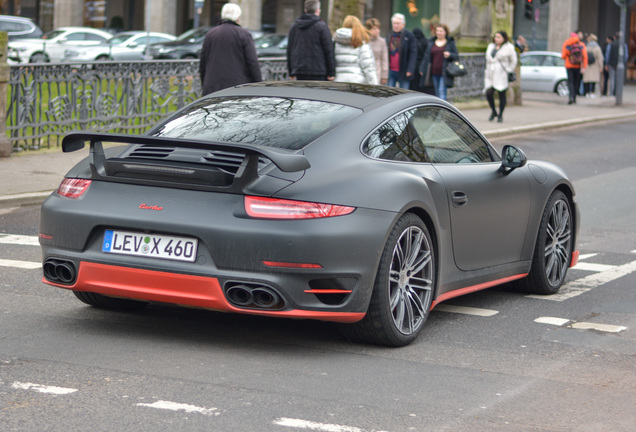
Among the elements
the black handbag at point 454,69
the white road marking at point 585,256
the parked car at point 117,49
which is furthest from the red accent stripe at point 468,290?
the parked car at point 117,49

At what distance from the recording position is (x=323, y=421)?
4730 millimetres

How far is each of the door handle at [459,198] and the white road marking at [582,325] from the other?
92 cm

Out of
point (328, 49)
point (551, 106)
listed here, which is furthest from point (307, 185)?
point (551, 106)

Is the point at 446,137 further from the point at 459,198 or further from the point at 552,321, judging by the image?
the point at 552,321

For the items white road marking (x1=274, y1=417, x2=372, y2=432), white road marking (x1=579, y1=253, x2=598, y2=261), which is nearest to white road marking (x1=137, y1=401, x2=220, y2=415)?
white road marking (x1=274, y1=417, x2=372, y2=432)

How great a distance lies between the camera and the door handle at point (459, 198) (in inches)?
263

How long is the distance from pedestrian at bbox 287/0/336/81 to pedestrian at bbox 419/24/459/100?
7.68m

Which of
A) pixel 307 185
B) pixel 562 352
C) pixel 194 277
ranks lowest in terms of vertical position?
pixel 562 352

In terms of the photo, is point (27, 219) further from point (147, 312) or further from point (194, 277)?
point (194, 277)

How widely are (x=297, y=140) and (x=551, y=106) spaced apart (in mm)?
25350

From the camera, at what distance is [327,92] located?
22.3 feet

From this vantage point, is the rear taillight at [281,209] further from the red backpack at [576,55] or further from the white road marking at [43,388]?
the red backpack at [576,55]

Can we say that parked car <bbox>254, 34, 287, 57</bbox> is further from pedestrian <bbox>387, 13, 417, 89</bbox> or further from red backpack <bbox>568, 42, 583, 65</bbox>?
pedestrian <bbox>387, 13, 417, 89</bbox>

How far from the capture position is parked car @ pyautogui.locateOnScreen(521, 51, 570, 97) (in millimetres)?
37812
